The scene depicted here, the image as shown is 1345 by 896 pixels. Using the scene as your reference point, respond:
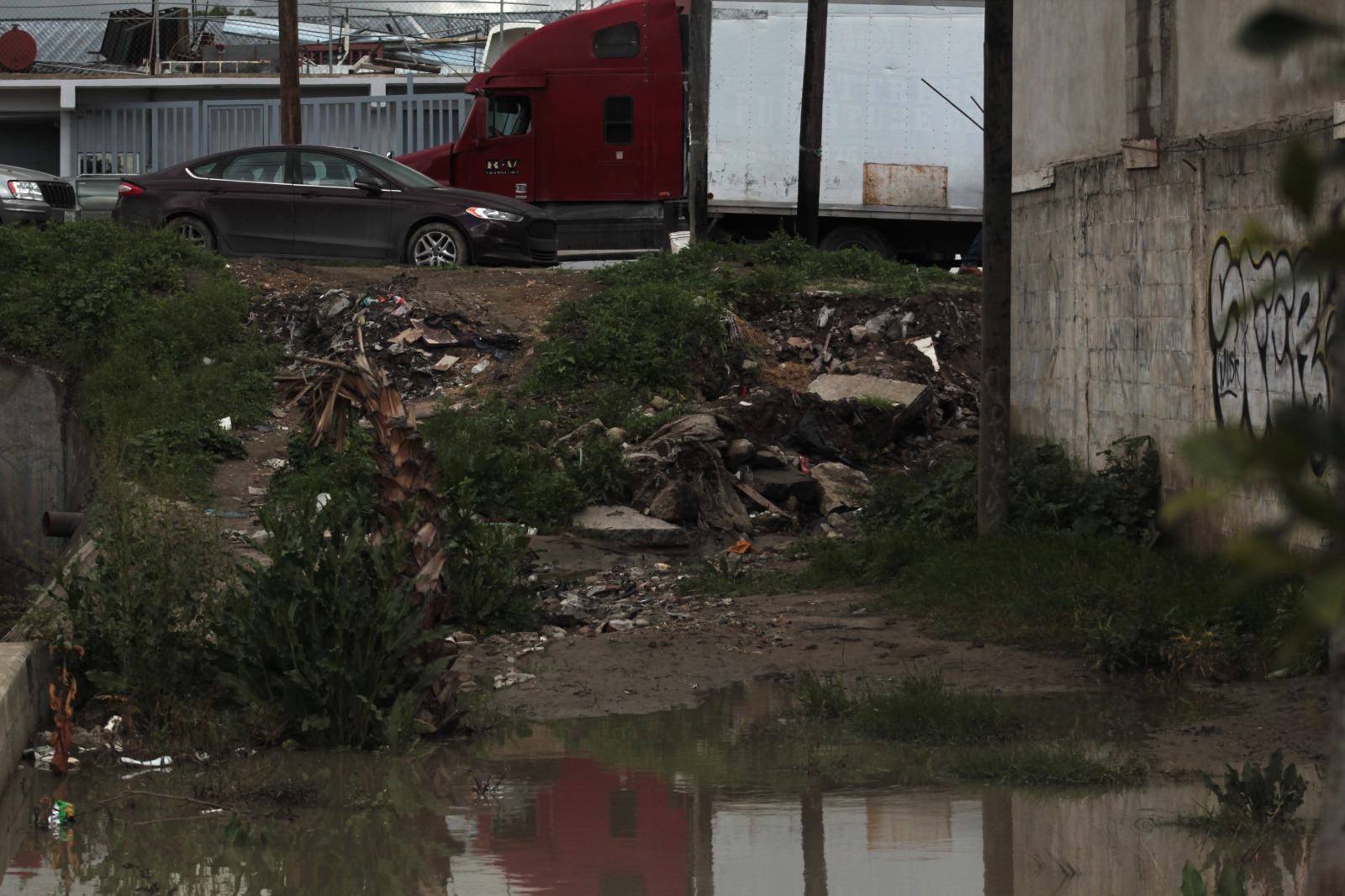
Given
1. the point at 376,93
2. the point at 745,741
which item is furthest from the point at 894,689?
the point at 376,93

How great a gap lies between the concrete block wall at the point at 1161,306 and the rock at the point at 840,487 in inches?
59.7

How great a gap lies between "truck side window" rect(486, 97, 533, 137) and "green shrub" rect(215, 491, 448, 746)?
16490mm

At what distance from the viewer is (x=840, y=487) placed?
12.8m

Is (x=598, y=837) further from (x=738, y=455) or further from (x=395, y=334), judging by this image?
(x=395, y=334)

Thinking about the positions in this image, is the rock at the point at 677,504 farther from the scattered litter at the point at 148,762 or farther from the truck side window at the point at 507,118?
the truck side window at the point at 507,118

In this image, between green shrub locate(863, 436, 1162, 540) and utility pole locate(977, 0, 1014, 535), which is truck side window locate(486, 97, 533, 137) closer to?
green shrub locate(863, 436, 1162, 540)

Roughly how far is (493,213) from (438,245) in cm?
79

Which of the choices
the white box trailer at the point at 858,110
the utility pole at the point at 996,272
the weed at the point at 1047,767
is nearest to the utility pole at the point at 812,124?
the white box trailer at the point at 858,110

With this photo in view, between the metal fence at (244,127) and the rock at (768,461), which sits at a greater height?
the metal fence at (244,127)

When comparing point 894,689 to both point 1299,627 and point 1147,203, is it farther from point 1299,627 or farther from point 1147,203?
point 1299,627

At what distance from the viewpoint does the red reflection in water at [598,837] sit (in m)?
4.58

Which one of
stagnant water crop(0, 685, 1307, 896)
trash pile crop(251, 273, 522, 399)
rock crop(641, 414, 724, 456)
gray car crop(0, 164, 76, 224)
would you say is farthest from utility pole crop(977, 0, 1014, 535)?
gray car crop(0, 164, 76, 224)

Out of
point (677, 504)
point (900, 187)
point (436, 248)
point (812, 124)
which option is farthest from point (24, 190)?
point (677, 504)

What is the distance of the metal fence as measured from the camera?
28.6m
